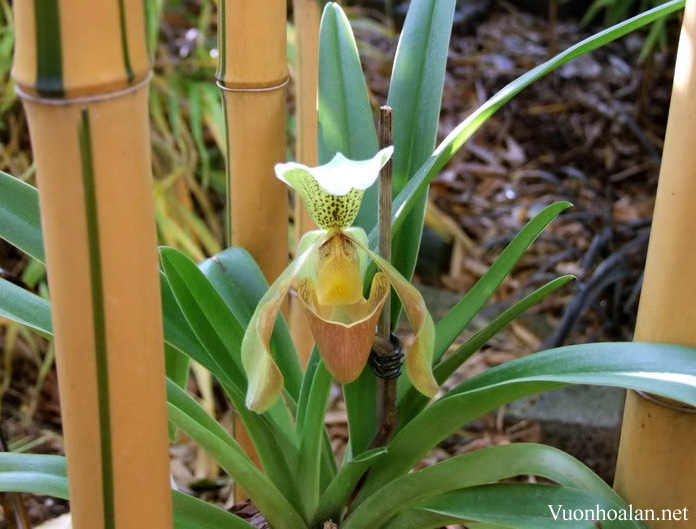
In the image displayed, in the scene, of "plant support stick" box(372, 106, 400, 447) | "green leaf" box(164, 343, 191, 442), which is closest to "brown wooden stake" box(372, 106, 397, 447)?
"plant support stick" box(372, 106, 400, 447)

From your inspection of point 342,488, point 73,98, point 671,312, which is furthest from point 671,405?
point 73,98

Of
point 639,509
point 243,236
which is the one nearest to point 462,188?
point 243,236

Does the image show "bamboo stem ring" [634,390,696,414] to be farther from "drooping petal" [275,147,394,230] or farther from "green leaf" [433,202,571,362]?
"drooping petal" [275,147,394,230]

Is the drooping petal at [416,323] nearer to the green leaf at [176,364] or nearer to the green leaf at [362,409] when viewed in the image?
the green leaf at [362,409]

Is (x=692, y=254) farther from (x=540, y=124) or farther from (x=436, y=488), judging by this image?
(x=540, y=124)

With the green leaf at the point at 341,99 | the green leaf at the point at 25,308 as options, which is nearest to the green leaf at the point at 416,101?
the green leaf at the point at 341,99
